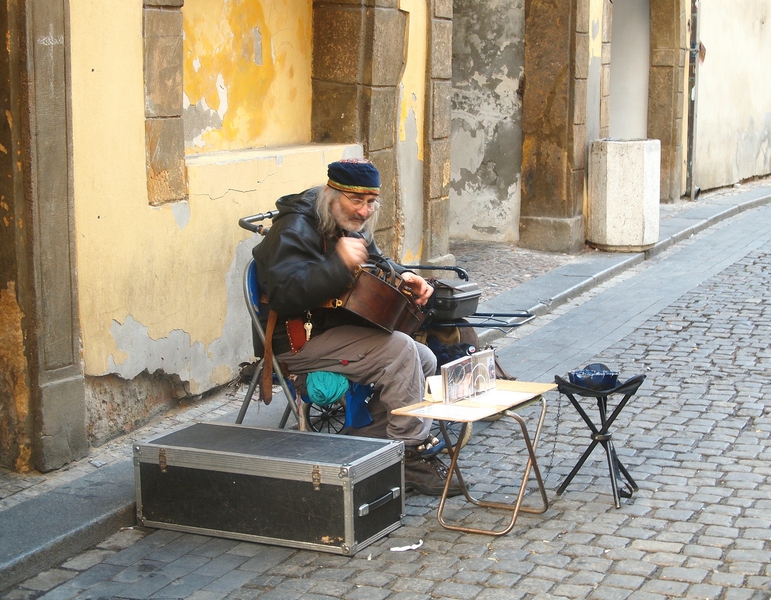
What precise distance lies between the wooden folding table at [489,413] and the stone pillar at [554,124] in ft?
22.1

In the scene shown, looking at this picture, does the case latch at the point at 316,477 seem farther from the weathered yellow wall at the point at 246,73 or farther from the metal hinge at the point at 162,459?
the weathered yellow wall at the point at 246,73

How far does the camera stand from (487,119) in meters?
11.5

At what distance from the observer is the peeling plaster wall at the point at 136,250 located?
4961 millimetres

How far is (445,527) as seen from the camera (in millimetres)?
4348

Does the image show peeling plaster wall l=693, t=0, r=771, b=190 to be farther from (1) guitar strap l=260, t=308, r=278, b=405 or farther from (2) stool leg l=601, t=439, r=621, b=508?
(1) guitar strap l=260, t=308, r=278, b=405

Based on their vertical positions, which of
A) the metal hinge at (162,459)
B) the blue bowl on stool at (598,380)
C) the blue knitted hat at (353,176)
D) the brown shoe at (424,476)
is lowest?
the brown shoe at (424,476)

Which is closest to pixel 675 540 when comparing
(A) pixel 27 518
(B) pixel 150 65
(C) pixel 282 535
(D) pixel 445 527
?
(D) pixel 445 527

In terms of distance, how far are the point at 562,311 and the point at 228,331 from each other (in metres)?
3.52

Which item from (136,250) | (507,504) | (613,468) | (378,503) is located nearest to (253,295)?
(136,250)

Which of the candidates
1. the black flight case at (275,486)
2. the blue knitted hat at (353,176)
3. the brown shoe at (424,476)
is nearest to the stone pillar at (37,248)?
the black flight case at (275,486)

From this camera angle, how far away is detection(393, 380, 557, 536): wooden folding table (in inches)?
167

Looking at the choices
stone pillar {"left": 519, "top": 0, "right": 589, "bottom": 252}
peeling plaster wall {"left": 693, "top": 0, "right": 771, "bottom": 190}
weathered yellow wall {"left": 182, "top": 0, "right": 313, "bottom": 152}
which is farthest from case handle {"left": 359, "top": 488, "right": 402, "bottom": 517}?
peeling plaster wall {"left": 693, "top": 0, "right": 771, "bottom": 190}

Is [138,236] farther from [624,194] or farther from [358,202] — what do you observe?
[624,194]

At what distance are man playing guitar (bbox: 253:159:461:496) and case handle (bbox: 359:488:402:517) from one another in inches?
13.6
